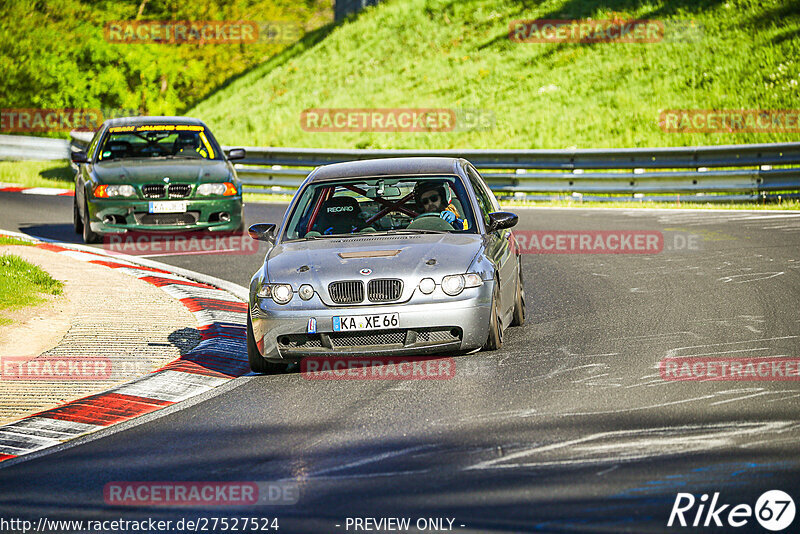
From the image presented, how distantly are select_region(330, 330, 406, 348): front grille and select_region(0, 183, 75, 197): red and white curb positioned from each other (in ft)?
57.8

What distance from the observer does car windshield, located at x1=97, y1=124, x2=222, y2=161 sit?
56.6 feet

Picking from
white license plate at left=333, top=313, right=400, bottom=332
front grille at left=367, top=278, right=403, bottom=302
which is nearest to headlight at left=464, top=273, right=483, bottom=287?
front grille at left=367, top=278, right=403, bottom=302

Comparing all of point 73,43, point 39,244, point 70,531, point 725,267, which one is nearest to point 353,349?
point 70,531

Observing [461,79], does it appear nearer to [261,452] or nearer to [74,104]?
[74,104]

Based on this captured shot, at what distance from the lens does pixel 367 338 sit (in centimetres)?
807

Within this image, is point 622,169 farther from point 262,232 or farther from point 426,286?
point 426,286

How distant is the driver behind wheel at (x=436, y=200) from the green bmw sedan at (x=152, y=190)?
685cm

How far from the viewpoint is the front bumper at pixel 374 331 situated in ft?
26.4

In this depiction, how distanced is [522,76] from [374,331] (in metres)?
29.5

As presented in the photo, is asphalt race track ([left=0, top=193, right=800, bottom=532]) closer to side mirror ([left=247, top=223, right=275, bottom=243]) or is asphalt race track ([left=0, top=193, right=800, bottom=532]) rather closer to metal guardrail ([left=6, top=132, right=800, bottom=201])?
side mirror ([left=247, top=223, right=275, bottom=243])

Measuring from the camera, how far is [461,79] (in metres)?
38.3

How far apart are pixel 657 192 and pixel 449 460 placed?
16.5m

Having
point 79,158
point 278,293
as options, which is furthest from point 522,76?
point 278,293

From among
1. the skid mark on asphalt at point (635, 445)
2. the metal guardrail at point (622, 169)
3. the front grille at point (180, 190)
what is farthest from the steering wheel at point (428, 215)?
the metal guardrail at point (622, 169)
